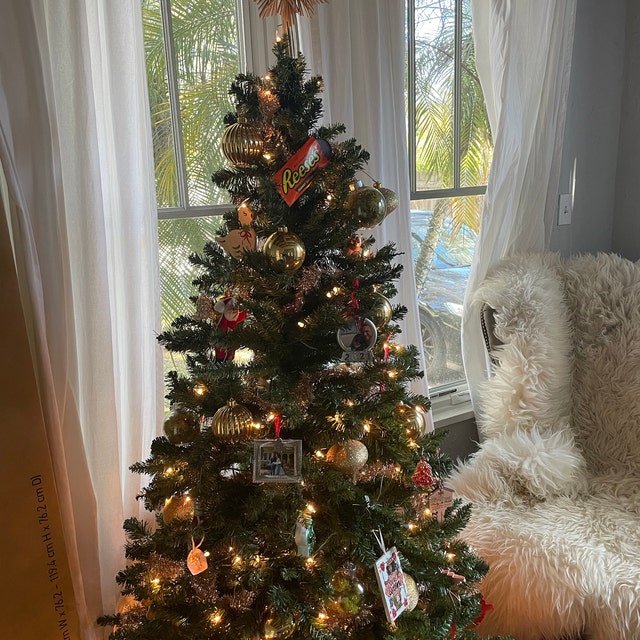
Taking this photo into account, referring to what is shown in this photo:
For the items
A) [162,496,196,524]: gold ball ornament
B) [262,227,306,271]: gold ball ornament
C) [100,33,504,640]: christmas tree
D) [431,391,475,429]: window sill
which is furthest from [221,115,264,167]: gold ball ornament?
[431,391,475,429]: window sill

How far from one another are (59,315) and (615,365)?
4.71 feet

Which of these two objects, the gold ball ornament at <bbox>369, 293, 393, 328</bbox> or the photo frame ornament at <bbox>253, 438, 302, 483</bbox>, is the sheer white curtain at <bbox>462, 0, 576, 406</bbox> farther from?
the photo frame ornament at <bbox>253, 438, 302, 483</bbox>

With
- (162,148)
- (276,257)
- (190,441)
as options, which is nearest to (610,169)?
(162,148)

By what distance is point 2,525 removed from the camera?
111 centimetres

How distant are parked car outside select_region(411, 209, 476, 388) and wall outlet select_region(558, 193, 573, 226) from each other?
33 centimetres

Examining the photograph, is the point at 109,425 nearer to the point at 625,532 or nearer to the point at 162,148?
the point at 162,148

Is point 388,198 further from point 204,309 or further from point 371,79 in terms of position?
point 371,79

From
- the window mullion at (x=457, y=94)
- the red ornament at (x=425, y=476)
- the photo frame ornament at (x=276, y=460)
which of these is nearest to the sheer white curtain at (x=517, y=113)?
the window mullion at (x=457, y=94)

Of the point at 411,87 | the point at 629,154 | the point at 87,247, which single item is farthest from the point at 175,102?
the point at 629,154

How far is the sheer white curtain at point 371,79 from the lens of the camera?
1.41 meters

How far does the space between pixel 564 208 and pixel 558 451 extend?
946mm

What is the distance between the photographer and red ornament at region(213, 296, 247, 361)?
3.18 feet

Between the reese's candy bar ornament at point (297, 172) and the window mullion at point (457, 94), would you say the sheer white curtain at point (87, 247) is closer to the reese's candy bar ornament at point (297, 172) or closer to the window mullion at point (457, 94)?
the reese's candy bar ornament at point (297, 172)

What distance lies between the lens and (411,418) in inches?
41.4
